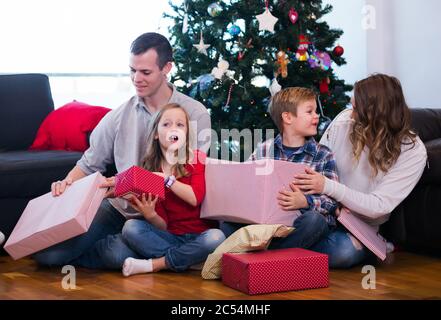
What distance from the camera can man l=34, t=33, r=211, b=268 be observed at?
9.60 feet

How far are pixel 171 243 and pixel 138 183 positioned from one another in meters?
0.30

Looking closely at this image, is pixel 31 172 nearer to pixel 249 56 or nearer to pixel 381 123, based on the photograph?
pixel 249 56

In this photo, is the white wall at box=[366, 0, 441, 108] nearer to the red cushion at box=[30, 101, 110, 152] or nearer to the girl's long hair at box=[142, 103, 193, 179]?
the red cushion at box=[30, 101, 110, 152]

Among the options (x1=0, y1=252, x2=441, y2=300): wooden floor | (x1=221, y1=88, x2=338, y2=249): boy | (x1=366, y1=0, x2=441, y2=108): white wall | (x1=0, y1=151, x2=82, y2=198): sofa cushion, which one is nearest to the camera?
(x1=0, y1=252, x2=441, y2=300): wooden floor

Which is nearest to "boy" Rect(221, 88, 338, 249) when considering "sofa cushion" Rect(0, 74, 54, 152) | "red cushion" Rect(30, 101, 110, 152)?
"red cushion" Rect(30, 101, 110, 152)

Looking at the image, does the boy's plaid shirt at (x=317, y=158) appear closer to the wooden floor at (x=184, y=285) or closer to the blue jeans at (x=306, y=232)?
the blue jeans at (x=306, y=232)

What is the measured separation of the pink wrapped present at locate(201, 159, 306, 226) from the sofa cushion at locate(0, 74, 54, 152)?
1.35 metres

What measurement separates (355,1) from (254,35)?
1.64m

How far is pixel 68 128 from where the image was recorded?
3707mm

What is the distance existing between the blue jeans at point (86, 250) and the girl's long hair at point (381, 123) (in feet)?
3.13

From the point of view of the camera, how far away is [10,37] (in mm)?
→ 4727

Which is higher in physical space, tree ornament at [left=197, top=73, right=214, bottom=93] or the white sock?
tree ornament at [left=197, top=73, right=214, bottom=93]

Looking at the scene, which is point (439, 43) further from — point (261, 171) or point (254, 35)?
point (261, 171)

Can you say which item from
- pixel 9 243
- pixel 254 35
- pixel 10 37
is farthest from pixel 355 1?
pixel 9 243
